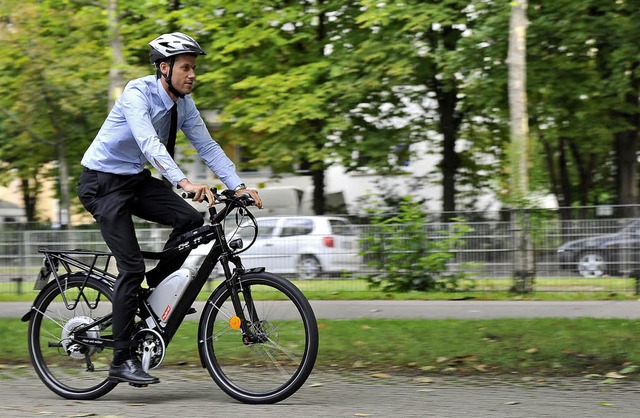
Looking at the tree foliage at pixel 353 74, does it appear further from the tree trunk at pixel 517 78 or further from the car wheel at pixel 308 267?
the car wheel at pixel 308 267

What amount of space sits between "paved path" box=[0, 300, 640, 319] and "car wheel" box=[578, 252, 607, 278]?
1.51 m

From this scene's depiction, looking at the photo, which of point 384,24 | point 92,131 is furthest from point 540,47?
point 92,131

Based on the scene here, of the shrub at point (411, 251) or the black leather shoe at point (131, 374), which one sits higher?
the shrub at point (411, 251)

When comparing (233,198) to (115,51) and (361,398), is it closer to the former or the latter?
(361,398)

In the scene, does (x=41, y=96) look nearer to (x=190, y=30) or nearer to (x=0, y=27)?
(x=0, y=27)

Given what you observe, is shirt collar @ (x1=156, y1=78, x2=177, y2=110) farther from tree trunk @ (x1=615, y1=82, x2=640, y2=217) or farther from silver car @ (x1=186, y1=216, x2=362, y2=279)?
tree trunk @ (x1=615, y1=82, x2=640, y2=217)

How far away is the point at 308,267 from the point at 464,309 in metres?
4.05

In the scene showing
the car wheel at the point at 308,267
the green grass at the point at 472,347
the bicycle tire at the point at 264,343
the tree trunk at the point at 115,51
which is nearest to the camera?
the bicycle tire at the point at 264,343

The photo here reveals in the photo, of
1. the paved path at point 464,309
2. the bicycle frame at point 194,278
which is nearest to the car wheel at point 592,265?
the paved path at point 464,309

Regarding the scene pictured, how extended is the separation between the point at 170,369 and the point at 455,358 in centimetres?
198

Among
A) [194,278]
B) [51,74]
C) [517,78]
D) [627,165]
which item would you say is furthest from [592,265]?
[51,74]

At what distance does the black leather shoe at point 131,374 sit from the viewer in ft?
19.8

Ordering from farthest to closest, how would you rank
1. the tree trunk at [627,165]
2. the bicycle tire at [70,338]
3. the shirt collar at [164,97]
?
the tree trunk at [627,165]
the bicycle tire at [70,338]
the shirt collar at [164,97]

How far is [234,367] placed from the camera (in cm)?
605
